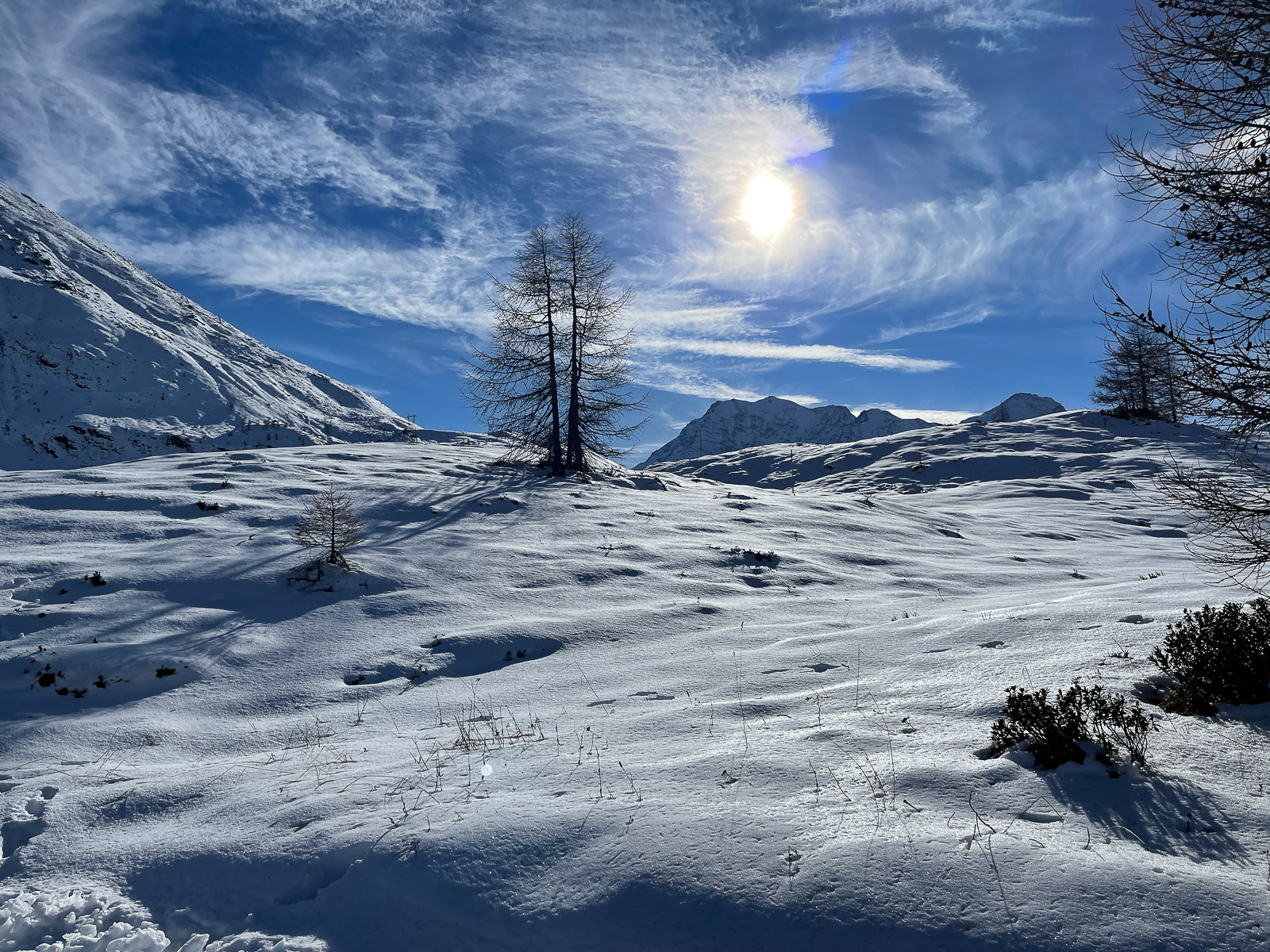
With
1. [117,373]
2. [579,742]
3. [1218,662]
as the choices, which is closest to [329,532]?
[579,742]

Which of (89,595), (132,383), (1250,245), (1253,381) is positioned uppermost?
(132,383)

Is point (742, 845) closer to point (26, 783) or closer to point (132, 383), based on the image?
point (26, 783)

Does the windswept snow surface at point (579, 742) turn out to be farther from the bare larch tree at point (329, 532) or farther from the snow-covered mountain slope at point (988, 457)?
the snow-covered mountain slope at point (988, 457)

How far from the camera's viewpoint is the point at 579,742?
5188 mm

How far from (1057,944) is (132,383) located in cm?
4795

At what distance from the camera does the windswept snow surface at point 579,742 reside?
2875mm

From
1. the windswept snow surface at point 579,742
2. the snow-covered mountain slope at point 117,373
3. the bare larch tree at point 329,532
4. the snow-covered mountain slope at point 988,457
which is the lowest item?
the windswept snow surface at point 579,742

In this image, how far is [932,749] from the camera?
4.24 metres

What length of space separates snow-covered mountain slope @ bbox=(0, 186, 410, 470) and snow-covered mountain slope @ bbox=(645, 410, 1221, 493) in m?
29.0

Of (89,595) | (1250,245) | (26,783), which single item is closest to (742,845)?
(1250,245)

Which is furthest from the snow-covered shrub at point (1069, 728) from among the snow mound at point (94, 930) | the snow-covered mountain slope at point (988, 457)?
the snow-covered mountain slope at point (988, 457)

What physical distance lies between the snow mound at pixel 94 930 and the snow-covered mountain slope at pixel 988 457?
2886cm

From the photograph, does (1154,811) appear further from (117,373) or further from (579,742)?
(117,373)

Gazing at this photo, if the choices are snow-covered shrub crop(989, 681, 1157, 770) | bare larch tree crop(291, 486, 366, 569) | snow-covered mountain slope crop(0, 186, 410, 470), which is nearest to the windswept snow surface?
snow-covered shrub crop(989, 681, 1157, 770)
